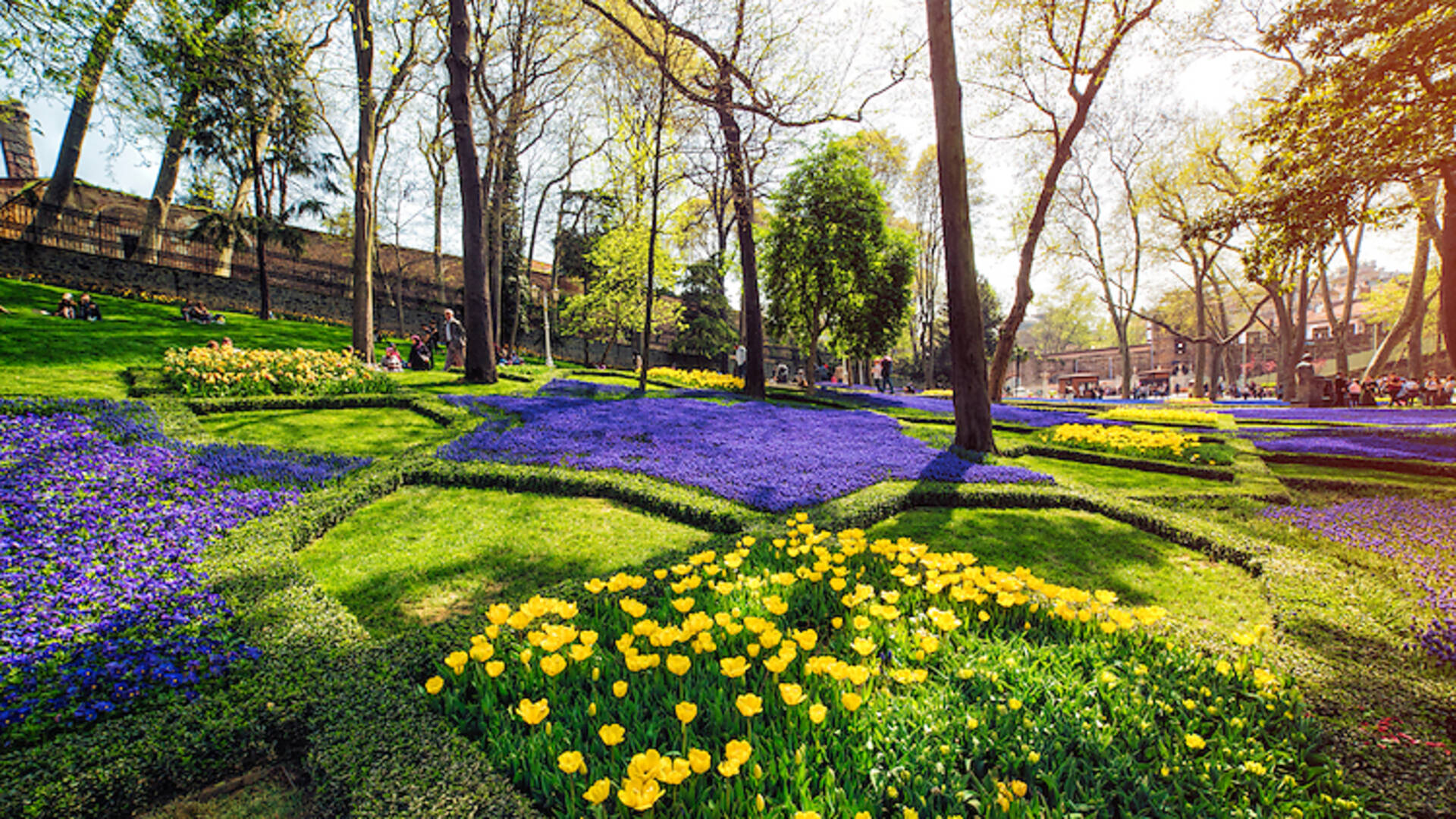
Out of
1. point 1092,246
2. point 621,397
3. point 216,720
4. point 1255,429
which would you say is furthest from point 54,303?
point 1092,246

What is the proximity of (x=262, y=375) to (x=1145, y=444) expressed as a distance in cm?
1305

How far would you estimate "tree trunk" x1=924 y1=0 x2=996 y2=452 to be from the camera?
7.23 meters

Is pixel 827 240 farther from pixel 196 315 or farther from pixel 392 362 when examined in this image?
pixel 196 315

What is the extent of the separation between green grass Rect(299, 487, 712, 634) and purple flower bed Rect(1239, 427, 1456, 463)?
9511 mm

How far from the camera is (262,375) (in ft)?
27.3

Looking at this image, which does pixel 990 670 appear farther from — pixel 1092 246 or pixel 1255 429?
pixel 1092 246

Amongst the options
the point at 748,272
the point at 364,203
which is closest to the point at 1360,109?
the point at 748,272

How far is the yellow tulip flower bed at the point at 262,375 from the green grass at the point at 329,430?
101cm

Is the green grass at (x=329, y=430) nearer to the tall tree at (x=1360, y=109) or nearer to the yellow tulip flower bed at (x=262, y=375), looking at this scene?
the yellow tulip flower bed at (x=262, y=375)

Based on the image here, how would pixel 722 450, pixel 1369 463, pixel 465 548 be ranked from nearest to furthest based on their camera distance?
1. pixel 465 548
2. pixel 722 450
3. pixel 1369 463

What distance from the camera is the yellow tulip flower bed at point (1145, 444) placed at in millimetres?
7522

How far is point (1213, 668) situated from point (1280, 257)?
33.9 ft

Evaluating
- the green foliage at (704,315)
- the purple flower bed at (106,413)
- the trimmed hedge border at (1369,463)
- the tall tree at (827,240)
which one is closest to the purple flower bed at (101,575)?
the purple flower bed at (106,413)

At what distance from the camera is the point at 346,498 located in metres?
4.43
